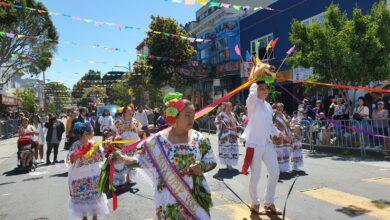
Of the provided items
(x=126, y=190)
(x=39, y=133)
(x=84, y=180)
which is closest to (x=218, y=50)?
(x=39, y=133)

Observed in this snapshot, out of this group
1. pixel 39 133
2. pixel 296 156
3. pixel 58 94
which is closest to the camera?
pixel 296 156

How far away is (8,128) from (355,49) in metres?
28.7

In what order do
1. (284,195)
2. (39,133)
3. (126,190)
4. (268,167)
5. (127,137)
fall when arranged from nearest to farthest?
(268,167), (284,195), (126,190), (127,137), (39,133)

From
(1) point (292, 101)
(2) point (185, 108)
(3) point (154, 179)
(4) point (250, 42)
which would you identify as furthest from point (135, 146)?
(4) point (250, 42)

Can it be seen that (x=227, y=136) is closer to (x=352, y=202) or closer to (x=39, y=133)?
(x=352, y=202)

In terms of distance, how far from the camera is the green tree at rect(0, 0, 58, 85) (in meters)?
29.0

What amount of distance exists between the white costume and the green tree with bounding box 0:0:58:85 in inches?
999

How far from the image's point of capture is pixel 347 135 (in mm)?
12969

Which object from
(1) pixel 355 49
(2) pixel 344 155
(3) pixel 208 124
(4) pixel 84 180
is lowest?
(2) pixel 344 155

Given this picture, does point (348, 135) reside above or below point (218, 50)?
below

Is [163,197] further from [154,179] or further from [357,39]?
[357,39]

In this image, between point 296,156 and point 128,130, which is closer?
point 128,130

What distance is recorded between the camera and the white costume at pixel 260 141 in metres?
6.04

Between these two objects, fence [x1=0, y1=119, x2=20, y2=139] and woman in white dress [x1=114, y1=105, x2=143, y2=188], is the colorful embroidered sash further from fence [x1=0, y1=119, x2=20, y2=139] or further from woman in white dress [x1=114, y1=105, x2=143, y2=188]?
fence [x1=0, y1=119, x2=20, y2=139]
